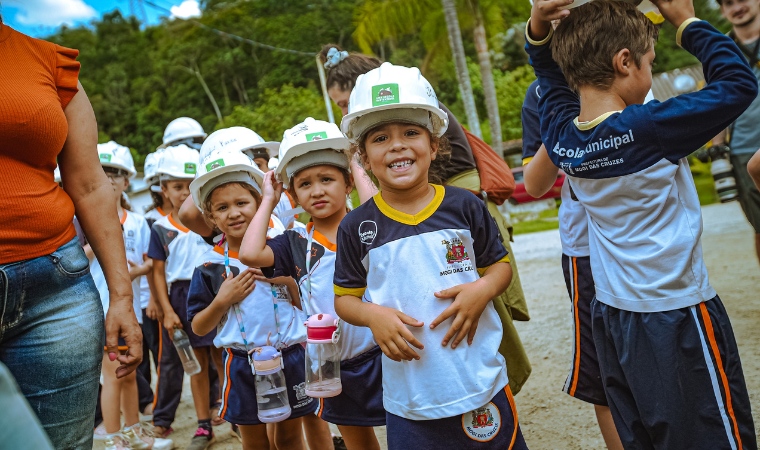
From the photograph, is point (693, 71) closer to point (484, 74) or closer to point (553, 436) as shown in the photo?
point (484, 74)

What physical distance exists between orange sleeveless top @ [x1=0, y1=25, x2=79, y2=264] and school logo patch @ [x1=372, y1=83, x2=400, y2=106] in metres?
1.05

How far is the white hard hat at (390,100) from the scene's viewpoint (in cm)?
231

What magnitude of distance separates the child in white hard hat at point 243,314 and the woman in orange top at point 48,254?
3.26 feet

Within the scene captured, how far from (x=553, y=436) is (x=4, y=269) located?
2981 millimetres

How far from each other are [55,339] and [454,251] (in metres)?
1.33

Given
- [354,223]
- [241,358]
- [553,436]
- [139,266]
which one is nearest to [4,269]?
[354,223]

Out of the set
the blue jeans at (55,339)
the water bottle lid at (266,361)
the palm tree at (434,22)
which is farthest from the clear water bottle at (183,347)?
the palm tree at (434,22)

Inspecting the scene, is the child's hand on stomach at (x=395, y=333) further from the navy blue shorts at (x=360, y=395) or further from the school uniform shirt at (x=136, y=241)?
the school uniform shirt at (x=136, y=241)

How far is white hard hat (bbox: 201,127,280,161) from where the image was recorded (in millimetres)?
3524

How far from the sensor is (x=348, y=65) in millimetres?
3373

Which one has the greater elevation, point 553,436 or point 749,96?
point 749,96

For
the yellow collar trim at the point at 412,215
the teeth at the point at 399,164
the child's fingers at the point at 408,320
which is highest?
the teeth at the point at 399,164

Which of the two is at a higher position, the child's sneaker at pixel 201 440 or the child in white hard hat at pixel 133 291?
the child in white hard hat at pixel 133 291

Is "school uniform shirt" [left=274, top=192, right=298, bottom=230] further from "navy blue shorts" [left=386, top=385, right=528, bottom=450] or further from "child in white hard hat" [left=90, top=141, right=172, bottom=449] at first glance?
"navy blue shorts" [left=386, top=385, right=528, bottom=450]
